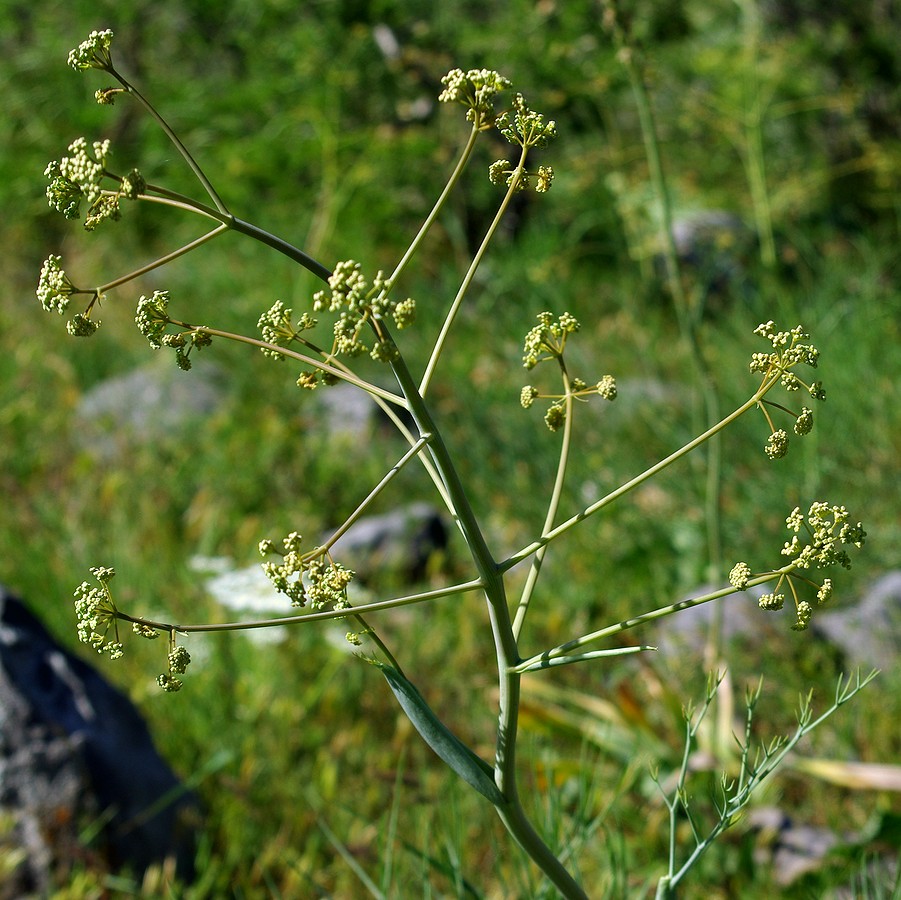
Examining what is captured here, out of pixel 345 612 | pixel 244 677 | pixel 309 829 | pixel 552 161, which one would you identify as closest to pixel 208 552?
pixel 244 677

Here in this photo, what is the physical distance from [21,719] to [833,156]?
21.2ft

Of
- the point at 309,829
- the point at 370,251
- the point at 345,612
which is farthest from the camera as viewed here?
the point at 370,251

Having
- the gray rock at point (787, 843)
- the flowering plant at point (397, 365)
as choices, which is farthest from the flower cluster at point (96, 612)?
the gray rock at point (787, 843)

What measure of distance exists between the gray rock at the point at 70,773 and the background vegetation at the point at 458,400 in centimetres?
15

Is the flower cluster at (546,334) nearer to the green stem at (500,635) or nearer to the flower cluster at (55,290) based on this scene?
the green stem at (500,635)

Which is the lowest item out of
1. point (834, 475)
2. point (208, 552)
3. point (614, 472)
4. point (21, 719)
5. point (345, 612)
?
point (834, 475)

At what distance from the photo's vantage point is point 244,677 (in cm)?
309

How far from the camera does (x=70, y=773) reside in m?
2.39

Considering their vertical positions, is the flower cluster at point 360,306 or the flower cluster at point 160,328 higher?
the flower cluster at point 160,328

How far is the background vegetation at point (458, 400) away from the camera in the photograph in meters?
2.61

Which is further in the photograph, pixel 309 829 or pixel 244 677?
pixel 244 677

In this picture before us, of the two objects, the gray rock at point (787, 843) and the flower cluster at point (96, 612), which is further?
the gray rock at point (787, 843)

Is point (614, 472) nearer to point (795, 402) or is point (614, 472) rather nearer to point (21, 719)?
point (795, 402)

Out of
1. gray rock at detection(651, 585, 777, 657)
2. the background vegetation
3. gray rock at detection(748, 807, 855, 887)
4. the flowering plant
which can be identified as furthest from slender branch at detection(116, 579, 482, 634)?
gray rock at detection(651, 585, 777, 657)
